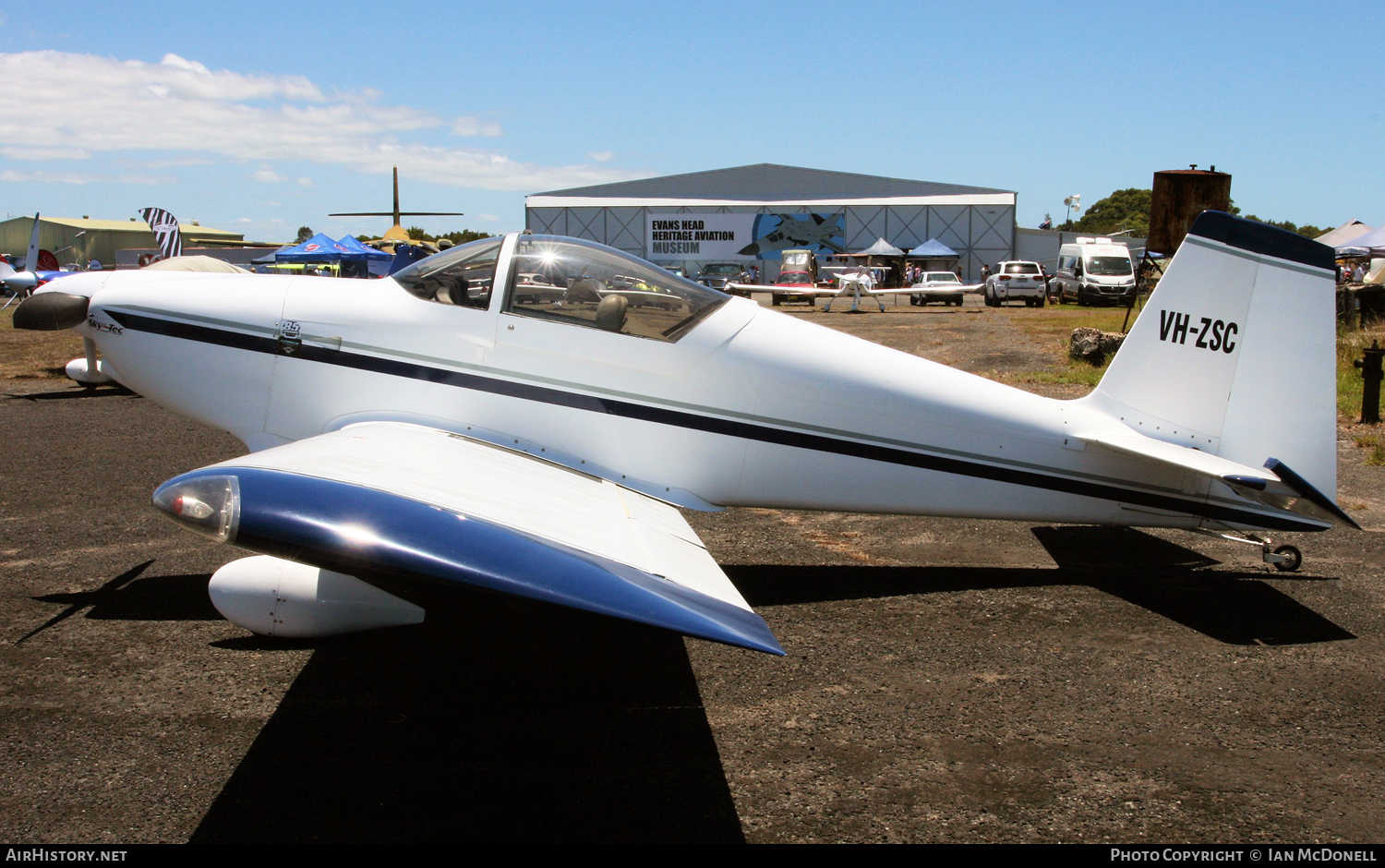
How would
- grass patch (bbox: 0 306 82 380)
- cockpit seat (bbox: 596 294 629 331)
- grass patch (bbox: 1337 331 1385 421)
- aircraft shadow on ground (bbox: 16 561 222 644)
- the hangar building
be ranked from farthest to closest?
the hangar building → grass patch (bbox: 0 306 82 380) → grass patch (bbox: 1337 331 1385 421) → cockpit seat (bbox: 596 294 629 331) → aircraft shadow on ground (bbox: 16 561 222 644)

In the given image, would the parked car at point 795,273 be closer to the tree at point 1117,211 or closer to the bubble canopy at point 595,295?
the bubble canopy at point 595,295

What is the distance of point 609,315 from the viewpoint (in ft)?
16.1

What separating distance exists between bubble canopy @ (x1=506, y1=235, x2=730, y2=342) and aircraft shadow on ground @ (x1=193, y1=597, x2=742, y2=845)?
1.66 m

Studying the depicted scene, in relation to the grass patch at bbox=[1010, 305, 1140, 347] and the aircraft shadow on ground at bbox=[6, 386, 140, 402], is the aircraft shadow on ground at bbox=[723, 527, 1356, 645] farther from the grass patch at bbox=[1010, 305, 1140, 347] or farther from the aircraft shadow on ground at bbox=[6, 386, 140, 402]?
the grass patch at bbox=[1010, 305, 1140, 347]

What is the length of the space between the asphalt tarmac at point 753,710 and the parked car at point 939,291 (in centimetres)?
2936

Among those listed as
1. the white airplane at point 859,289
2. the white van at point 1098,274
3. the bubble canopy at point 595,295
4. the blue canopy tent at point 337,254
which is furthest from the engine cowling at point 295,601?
the white van at point 1098,274

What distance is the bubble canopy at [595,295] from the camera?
16.1 feet

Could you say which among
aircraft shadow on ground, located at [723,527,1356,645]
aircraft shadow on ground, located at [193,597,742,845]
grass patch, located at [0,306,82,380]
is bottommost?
aircraft shadow on ground, located at [193,597,742,845]

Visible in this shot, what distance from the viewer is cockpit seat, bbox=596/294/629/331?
489 cm

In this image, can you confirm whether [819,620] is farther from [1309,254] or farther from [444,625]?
[1309,254]

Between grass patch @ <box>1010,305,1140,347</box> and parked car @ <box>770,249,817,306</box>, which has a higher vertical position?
parked car @ <box>770,249,817,306</box>

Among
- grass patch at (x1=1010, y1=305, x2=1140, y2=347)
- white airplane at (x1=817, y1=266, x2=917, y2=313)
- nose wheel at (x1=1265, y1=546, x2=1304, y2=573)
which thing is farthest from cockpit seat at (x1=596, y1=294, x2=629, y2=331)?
white airplane at (x1=817, y1=266, x2=917, y2=313)

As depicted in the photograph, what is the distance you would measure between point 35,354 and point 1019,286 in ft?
104

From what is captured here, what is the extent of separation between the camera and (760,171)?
5716cm
